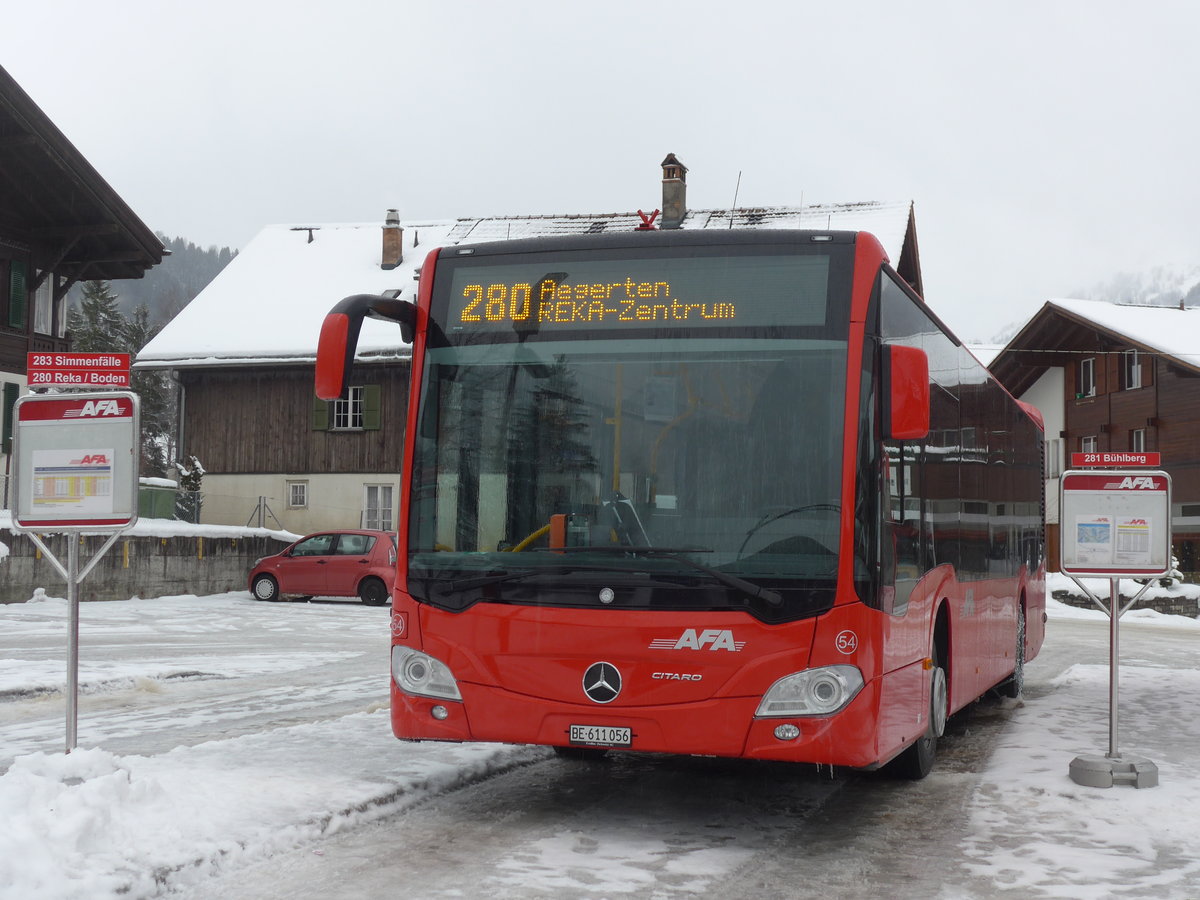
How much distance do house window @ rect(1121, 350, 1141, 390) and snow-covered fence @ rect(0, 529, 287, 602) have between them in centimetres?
2681

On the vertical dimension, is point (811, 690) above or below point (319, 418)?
below

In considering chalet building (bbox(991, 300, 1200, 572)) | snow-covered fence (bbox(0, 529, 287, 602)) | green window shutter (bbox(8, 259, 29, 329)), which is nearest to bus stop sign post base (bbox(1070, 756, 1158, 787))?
snow-covered fence (bbox(0, 529, 287, 602))

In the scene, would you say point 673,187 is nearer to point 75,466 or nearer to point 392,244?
point 392,244

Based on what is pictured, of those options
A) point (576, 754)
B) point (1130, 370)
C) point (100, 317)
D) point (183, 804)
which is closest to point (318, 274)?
point (1130, 370)

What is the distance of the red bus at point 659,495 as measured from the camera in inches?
258

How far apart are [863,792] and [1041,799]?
99 cm

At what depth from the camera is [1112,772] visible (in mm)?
8273

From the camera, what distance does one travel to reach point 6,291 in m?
33.1

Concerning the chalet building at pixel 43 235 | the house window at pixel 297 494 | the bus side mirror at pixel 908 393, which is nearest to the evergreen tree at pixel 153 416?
the house window at pixel 297 494

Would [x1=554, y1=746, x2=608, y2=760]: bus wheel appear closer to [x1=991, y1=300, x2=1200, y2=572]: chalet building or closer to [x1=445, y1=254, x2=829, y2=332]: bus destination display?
[x1=445, y1=254, x2=829, y2=332]: bus destination display

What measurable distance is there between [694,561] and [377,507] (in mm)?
36062

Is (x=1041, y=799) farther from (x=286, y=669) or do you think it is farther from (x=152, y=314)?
(x=152, y=314)

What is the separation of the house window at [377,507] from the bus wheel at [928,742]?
111 ft

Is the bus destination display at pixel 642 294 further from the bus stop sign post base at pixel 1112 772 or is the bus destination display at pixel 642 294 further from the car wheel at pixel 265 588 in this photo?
the car wheel at pixel 265 588
